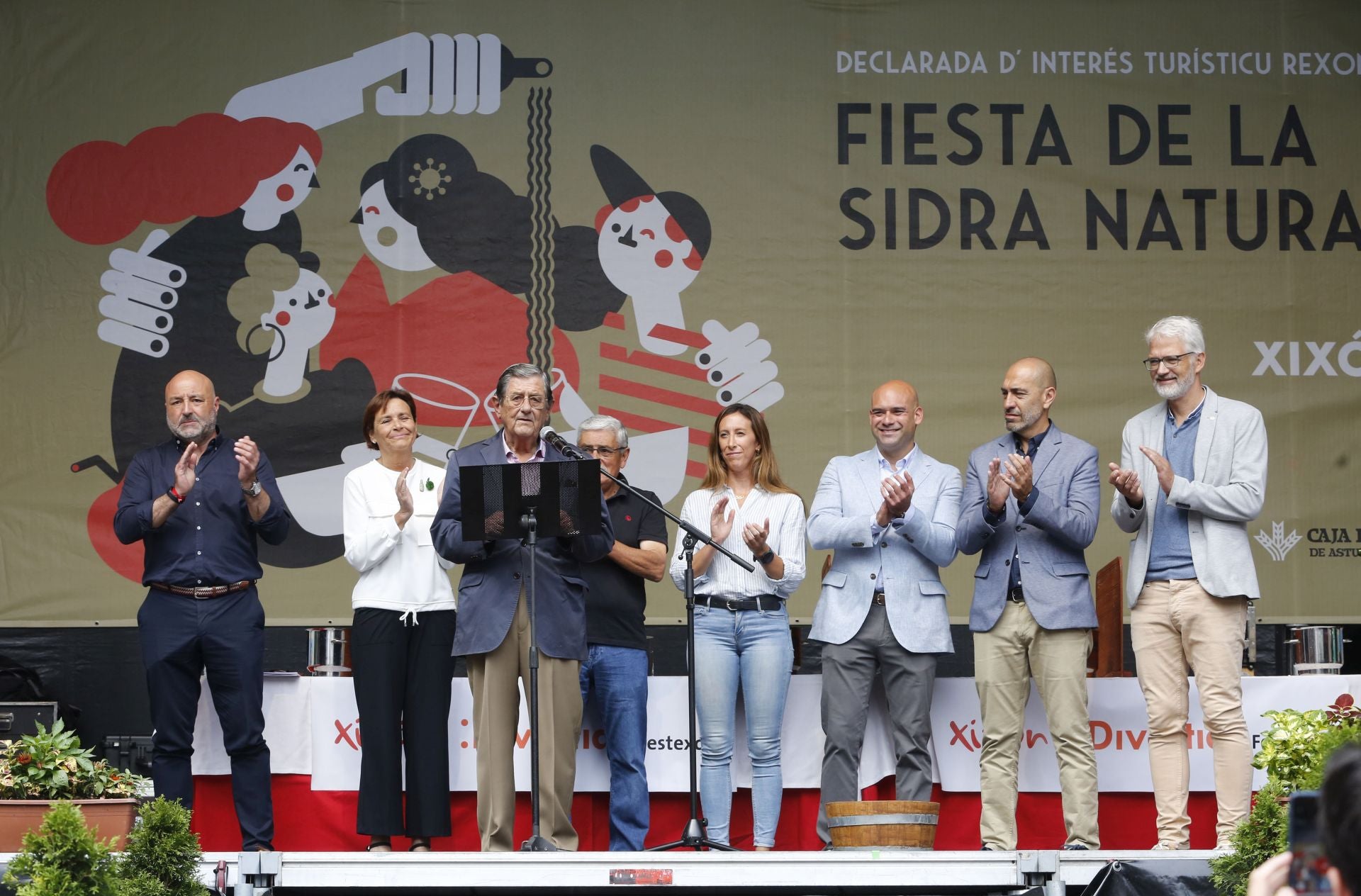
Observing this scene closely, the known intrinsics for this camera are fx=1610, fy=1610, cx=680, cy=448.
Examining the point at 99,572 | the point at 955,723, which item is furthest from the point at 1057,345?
the point at 99,572

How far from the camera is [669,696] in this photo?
584 cm

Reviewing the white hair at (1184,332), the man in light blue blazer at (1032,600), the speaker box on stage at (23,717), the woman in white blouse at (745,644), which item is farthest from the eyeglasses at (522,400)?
the speaker box on stage at (23,717)

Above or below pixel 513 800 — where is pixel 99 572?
above

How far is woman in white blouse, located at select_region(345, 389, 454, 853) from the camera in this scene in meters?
5.34

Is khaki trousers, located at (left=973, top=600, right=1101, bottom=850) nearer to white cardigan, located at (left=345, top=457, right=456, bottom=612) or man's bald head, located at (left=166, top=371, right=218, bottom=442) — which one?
white cardigan, located at (left=345, top=457, right=456, bottom=612)

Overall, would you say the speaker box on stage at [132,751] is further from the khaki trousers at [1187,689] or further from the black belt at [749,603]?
the khaki trousers at [1187,689]

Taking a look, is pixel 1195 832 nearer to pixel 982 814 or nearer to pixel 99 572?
pixel 982 814

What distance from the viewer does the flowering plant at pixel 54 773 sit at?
478 cm

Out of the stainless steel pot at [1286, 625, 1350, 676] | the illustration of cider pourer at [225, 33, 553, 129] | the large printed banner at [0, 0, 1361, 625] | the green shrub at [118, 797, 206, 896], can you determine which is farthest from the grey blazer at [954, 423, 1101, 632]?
the illustration of cider pourer at [225, 33, 553, 129]

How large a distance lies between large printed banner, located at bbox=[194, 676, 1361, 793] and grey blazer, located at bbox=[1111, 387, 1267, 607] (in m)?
0.69

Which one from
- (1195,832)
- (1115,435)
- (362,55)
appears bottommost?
(1195,832)

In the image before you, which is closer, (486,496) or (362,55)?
(486,496)

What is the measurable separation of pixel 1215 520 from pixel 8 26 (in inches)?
227

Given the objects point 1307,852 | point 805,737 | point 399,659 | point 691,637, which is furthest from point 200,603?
point 1307,852
